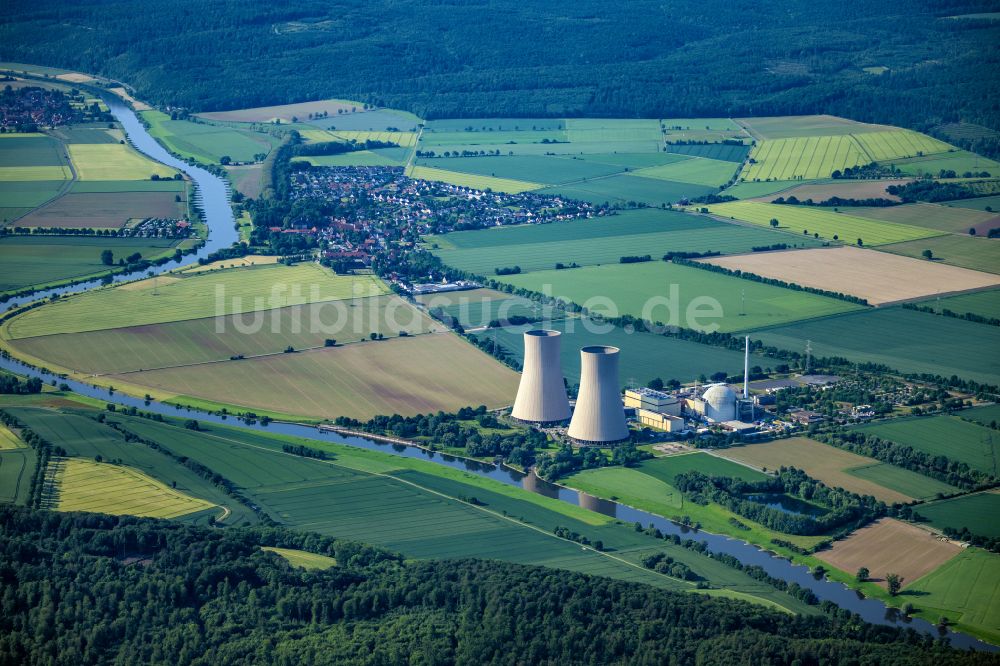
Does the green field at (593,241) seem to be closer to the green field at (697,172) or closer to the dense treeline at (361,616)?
the green field at (697,172)

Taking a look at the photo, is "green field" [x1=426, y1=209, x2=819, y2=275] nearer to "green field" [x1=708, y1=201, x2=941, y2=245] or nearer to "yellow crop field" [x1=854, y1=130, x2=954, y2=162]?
"green field" [x1=708, y1=201, x2=941, y2=245]

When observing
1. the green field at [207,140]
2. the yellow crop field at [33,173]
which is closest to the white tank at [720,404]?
the yellow crop field at [33,173]

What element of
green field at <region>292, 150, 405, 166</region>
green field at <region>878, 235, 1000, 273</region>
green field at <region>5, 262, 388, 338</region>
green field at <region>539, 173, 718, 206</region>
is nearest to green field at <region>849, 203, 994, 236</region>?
green field at <region>878, 235, 1000, 273</region>

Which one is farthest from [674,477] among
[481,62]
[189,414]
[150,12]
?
[150,12]

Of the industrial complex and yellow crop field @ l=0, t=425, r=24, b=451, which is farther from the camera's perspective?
the industrial complex

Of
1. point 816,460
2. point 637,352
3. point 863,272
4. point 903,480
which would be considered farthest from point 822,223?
point 903,480

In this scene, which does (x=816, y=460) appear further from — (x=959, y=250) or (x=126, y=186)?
(x=126, y=186)

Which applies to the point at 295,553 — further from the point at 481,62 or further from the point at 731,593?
the point at 481,62
